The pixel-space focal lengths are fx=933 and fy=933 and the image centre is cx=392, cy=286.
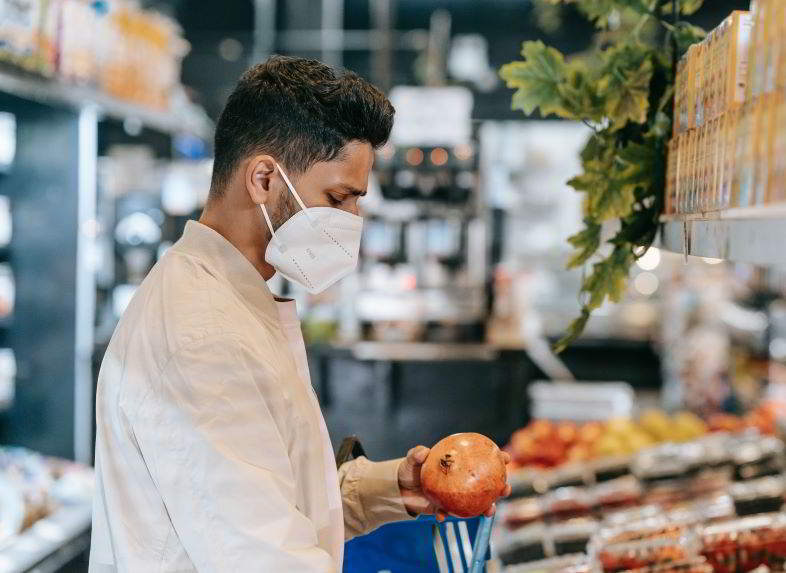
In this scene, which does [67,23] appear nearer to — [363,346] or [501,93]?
[363,346]

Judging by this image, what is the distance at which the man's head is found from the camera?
1.55m

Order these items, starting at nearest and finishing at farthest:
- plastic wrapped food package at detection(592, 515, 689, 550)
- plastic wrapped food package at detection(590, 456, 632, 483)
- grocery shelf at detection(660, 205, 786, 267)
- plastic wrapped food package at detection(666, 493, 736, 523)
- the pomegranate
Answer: grocery shelf at detection(660, 205, 786, 267)
the pomegranate
plastic wrapped food package at detection(592, 515, 689, 550)
plastic wrapped food package at detection(666, 493, 736, 523)
plastic wrapped food package at detection(590, 456, 632, 483)

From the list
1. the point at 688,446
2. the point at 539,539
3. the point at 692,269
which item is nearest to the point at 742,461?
→ the point at 688,446

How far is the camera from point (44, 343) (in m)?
4.70

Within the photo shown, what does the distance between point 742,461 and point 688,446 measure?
28cm

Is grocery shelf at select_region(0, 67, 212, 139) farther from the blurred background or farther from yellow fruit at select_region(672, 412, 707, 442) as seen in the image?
yellow fruit at select_region(672, 412, 707, 442)

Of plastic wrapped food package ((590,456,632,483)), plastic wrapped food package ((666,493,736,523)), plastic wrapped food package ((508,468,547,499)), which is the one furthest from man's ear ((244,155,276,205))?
plastic wrapped food package ((590,456,632,483))

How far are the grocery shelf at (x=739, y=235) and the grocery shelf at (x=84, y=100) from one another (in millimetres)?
2821

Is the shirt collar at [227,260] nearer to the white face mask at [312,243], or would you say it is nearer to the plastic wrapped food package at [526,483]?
the white face mask at [312,243]

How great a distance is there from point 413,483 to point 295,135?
0.75m

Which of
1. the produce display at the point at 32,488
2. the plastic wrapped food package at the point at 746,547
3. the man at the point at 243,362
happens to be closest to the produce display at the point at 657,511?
the plastic wrapped food package at the point at 746,547

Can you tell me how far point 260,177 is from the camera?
61.4 inches

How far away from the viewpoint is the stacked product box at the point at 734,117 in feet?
3.47

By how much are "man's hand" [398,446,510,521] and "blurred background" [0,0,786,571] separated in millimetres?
Result: 711
